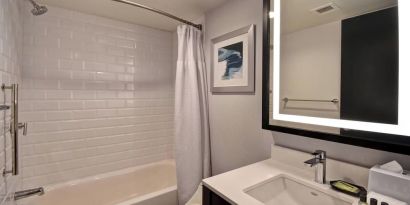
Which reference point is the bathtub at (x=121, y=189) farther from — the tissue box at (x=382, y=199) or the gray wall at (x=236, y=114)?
the tissue box at (x=382, y=199)

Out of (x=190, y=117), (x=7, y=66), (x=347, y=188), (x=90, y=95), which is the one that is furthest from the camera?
(x=90, y=95)

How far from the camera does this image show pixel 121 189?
199 centimetres

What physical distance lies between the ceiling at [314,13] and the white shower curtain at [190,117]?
802 millimetres

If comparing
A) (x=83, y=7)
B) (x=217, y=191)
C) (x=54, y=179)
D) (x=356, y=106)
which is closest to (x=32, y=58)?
(x=83, y=7)

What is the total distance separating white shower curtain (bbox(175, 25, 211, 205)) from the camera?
164 cm

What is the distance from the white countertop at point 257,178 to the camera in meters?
0.80

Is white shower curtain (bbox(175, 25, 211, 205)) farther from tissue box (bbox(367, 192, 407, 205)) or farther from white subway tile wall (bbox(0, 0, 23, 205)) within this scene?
tissue box (bbox(367, 192, 407, 205))

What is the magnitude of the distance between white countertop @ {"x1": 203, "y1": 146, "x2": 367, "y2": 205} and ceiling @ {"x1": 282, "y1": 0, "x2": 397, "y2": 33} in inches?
27.8

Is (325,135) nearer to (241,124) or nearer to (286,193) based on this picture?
(286,193)

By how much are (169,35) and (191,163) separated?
1555 mm

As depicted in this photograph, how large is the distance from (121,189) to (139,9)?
1.79m

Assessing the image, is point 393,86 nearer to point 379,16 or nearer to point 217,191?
point 379,16

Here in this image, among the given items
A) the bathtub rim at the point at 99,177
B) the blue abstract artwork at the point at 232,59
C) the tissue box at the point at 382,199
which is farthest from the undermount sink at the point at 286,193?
the bathtub rim at the point at 99,177

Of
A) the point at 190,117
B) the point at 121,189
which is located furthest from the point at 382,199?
the point at 121,189
